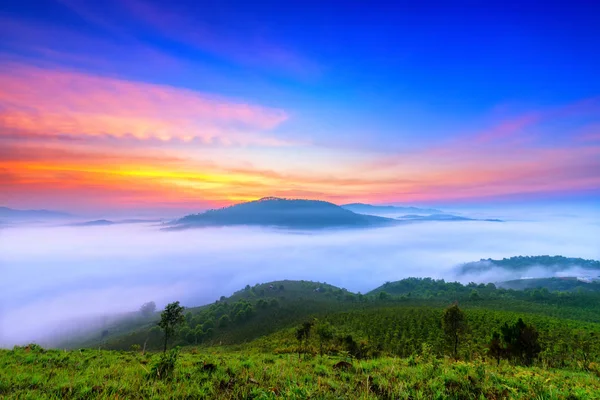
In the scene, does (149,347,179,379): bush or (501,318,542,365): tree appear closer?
(149,347,179,379): bush

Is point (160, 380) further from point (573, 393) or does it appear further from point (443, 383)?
point (573, 393)

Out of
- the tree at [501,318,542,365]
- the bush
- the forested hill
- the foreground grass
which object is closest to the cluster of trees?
the tree at [501,318,542,365]

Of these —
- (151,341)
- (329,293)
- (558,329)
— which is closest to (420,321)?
(558,329)

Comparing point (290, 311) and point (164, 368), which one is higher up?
point (164, 368)

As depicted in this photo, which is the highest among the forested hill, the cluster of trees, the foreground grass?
the foreground grass

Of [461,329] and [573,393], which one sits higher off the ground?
[573,393]

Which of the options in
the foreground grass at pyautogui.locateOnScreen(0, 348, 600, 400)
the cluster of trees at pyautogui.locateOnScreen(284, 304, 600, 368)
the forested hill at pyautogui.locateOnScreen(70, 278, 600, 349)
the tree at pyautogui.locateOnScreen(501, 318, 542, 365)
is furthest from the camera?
the forested hill at pyautogui.locateOnScreen(70, 278, 600, 349)

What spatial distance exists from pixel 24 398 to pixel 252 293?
197 meters

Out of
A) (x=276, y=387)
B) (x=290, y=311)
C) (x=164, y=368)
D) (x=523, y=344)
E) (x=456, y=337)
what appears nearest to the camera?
(x=276, y=387)

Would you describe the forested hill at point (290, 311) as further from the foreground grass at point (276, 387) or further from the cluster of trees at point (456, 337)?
the foreground grass at point (276, 387)

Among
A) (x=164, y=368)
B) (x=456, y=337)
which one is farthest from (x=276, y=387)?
(x=456, y=337)

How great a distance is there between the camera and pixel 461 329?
25734 mm

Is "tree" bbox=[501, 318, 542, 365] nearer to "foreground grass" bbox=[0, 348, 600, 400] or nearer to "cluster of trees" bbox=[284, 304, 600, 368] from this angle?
"cluster of trees" bbox=[284, 304, 600, 368]

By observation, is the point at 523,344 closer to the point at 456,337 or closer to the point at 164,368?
the point at 456,337
